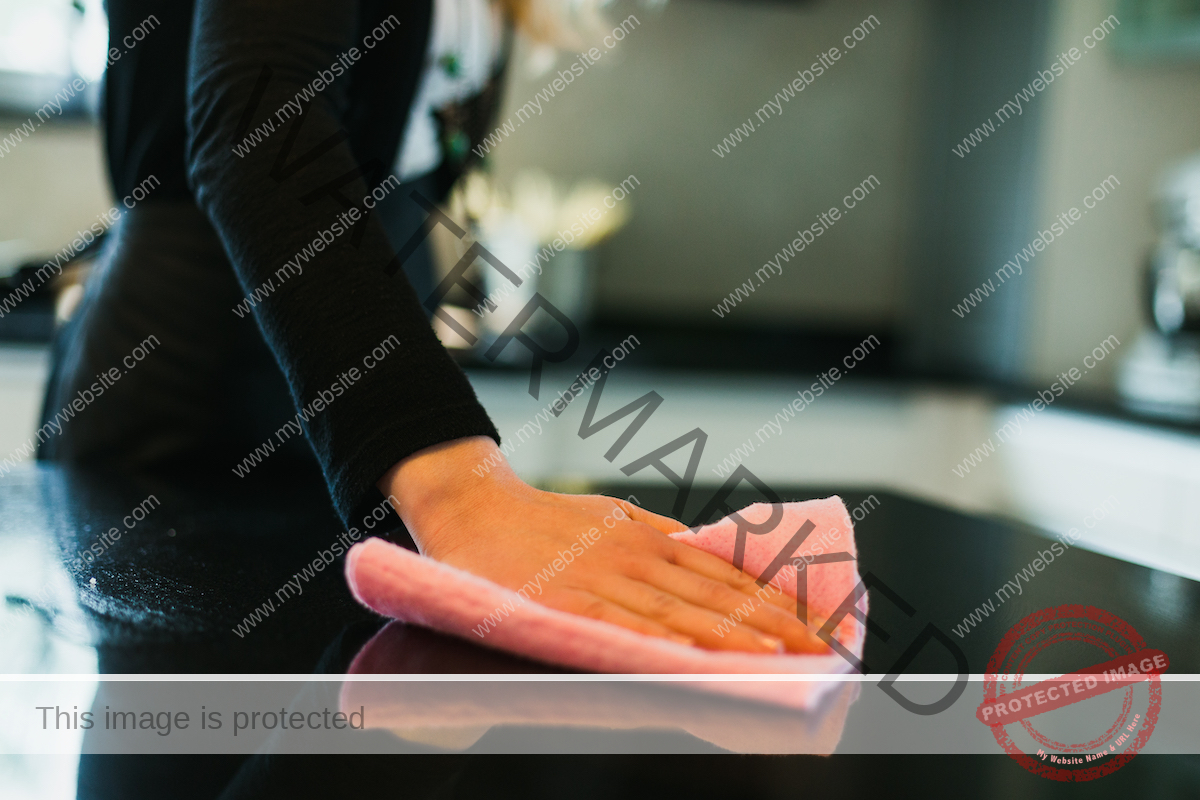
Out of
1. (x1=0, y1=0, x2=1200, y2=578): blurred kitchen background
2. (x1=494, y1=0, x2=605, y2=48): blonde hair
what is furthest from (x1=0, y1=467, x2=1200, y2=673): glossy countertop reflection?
(x1=0, y1=0, x2=1200, y2=578): blurred kitchen background

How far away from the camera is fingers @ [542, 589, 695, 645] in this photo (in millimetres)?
331

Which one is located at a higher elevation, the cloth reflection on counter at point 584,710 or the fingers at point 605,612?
the cloth reflection on counter at point 584,710

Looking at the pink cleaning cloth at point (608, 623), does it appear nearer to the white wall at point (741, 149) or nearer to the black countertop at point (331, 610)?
the black countertop at point (331, 610)

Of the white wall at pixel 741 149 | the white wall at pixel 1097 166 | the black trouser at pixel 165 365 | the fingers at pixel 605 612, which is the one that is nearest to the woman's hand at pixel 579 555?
the fingers at pixel 605 612

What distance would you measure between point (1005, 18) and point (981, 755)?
1990 millimetres

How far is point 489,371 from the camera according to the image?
1561 mm

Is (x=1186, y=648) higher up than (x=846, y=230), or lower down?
higher up

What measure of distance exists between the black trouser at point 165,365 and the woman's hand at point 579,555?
479mm

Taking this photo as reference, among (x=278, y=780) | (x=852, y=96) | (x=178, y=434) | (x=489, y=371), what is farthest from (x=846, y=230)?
(x=278, y=780)

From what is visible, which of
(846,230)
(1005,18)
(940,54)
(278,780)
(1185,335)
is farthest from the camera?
(846,230)

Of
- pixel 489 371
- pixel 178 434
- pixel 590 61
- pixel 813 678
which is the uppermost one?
pixel 590 61

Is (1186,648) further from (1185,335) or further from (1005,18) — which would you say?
(1005,18)

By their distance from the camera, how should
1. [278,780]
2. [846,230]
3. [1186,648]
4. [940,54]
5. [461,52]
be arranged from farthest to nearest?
1. [846,230]
2. [940,54]
3. [461,52]
4. [1186,648]
5. [278,780]

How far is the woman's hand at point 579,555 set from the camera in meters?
0.34
